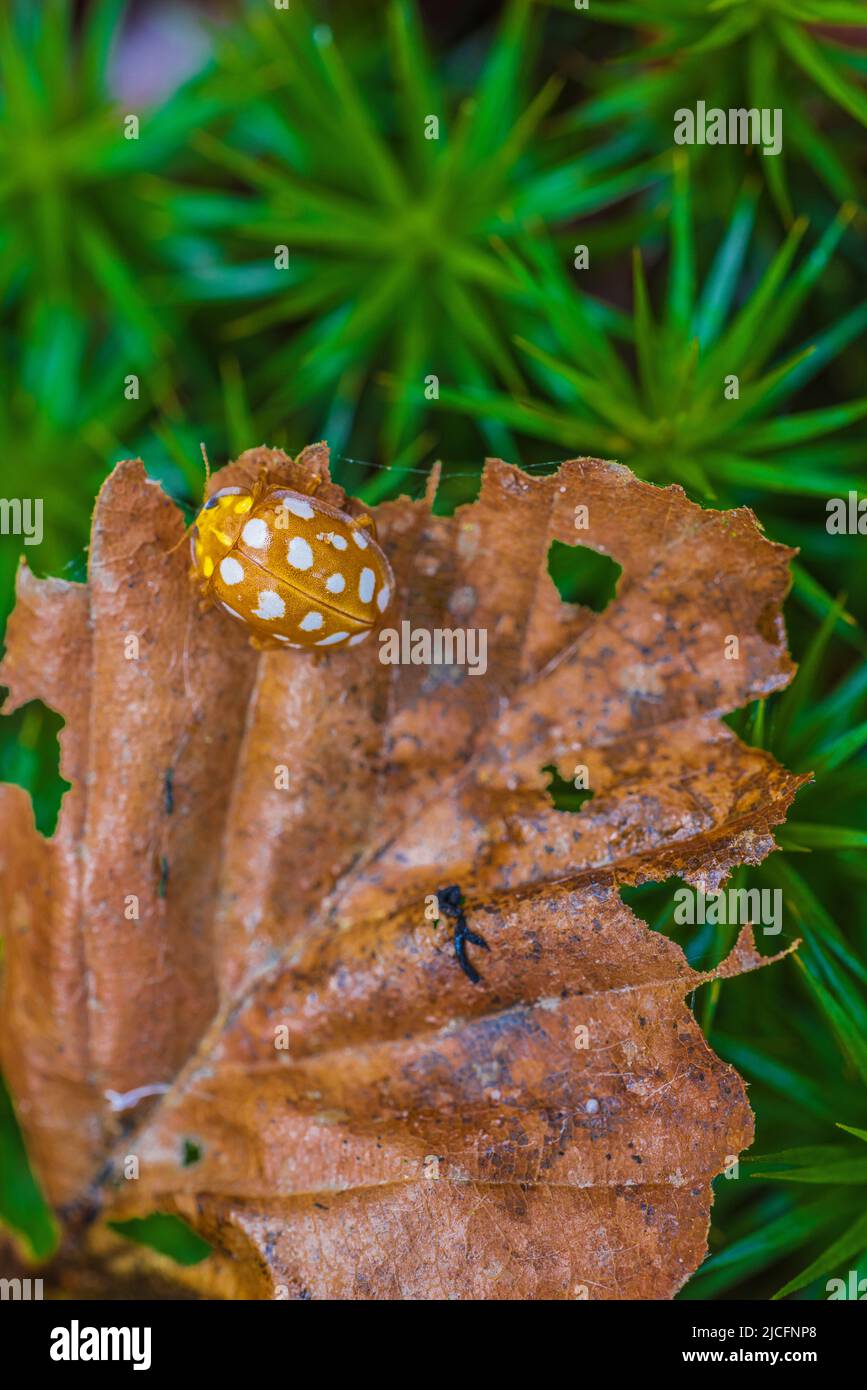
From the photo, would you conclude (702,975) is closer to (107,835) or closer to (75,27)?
(107,835)

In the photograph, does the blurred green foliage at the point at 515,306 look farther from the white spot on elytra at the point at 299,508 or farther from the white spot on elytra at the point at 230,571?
the white spot on elytra at the point at 230,571

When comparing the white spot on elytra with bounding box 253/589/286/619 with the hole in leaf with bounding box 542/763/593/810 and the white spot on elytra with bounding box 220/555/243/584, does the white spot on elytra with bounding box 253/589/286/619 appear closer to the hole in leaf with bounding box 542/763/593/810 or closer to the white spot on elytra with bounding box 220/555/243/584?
the white spot on elytra with bounding box 220/555/243/584

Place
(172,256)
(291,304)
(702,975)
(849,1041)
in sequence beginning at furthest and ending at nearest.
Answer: (172,256), (291,304), (849,1041), (702,975)

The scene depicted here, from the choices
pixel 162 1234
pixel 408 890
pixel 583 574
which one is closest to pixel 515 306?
pixel 583 574

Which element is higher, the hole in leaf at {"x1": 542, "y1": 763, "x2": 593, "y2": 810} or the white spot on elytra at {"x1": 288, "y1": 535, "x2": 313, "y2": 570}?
the white spot on elytra at {"x1": 288, "y1": 535, "x2": 313, "y2": 570}

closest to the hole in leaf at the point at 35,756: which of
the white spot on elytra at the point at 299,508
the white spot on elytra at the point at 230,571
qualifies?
the white spot on elytra at the point at 230,571

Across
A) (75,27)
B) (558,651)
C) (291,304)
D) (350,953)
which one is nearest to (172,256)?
(291,304)

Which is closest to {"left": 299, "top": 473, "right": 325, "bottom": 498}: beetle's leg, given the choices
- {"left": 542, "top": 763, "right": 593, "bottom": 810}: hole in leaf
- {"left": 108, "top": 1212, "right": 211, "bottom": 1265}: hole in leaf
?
{"left": 542, "top": 763, "right": 593, "bottom": 810}: hole in leaf

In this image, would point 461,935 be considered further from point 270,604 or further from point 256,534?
point 256,534
